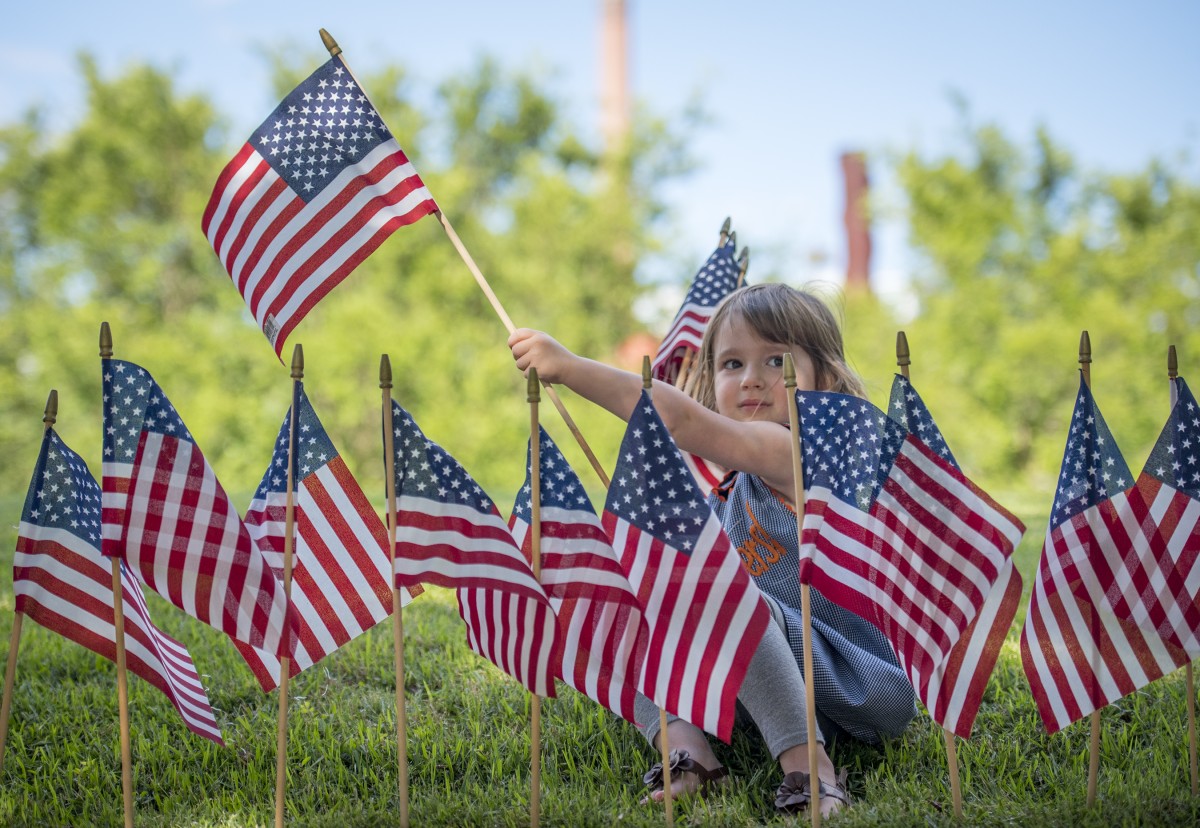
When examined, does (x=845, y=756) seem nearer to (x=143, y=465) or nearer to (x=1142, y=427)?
(x=143, y=465)

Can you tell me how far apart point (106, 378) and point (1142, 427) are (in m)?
13.2

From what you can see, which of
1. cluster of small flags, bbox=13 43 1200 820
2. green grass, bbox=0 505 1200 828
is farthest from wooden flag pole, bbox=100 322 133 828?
green grass, bbox=0 505 1200 828

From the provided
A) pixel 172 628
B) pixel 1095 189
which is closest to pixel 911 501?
pixel 172 628

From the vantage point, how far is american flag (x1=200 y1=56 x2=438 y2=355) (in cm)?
314

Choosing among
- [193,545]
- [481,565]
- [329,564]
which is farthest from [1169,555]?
[193,545]

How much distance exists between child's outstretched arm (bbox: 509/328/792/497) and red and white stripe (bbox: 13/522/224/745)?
117cm

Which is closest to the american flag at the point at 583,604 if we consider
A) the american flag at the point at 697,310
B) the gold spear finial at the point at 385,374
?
the gold spear finial at the point at 385,374

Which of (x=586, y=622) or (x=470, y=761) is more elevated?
(x=586, y=622)

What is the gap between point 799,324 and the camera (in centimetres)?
336

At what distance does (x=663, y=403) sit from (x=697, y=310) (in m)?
1.80

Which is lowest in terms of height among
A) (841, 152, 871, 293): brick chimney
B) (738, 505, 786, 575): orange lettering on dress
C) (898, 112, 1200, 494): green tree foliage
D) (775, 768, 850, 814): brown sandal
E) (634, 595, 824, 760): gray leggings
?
(775, 768, 850, 814): brown sandal

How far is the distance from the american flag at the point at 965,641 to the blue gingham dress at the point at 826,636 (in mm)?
404

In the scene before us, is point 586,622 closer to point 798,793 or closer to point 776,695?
point 776,695

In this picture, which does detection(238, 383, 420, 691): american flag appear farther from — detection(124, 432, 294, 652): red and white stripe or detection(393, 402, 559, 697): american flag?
detection(393, 402, 559, 697): american flag
